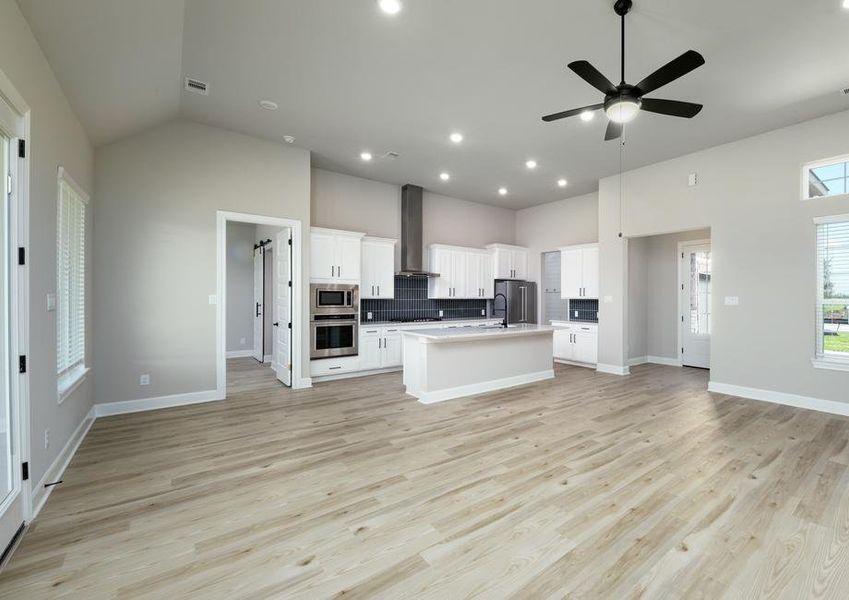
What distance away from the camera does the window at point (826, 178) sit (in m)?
4.13

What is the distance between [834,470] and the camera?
279 cm

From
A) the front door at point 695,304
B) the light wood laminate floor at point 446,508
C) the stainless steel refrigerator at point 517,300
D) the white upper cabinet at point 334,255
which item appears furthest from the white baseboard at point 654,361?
the white upper cabinet at point 334,255

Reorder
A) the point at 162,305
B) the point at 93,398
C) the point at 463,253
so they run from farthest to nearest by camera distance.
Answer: the point at 463,253 < the point at 162,305 < the point at 93,398

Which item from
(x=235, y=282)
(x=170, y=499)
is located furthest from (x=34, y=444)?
(x=235, y=282)

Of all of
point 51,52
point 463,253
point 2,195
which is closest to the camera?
point 2,195

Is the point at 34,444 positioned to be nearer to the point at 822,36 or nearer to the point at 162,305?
the point at 162,305

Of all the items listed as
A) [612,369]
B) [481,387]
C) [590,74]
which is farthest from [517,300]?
[590,74]

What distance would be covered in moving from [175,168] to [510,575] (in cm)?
508

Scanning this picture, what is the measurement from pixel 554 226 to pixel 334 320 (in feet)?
16.9

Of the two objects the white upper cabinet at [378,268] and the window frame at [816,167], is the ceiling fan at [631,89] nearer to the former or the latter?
the window frame at [816,167]

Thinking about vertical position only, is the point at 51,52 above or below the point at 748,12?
below

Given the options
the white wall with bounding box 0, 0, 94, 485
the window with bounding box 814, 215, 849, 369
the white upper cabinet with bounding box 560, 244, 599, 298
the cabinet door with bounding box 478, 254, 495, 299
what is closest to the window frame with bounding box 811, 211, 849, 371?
the window with bounding box 814, 215, 849, 369

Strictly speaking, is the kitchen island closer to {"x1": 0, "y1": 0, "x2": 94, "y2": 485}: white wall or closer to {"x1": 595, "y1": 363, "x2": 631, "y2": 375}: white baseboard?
{"x1": 595, "y1": 363, "x2": 631, "y2": 375}: white baseboard

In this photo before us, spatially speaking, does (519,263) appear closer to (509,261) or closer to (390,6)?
(509,261)
